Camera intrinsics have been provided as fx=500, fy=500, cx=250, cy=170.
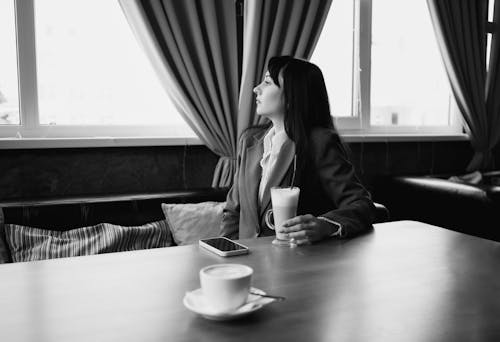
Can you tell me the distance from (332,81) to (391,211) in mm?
914

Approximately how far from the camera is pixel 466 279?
1054 mm

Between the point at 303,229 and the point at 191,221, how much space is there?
0.92m

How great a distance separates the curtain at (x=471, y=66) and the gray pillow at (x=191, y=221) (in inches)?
84.0

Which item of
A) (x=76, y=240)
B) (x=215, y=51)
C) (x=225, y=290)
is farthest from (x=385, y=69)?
(x=225, y=290)

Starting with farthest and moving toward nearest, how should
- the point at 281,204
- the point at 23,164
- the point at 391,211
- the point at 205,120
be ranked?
the point at 391,211 → the point at 205,120 → the point at 23,164 → the point at 281,204

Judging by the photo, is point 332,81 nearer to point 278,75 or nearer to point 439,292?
point 278,75

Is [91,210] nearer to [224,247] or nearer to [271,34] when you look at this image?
[224,247]

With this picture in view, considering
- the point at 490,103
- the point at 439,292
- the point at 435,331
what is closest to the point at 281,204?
the point at 439,292

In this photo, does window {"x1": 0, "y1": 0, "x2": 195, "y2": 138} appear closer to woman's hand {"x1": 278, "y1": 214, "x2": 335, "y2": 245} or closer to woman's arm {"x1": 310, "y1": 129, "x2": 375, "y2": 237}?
woman's arm {"x1": 310, "y1": 129, "x2": 375, "y2": 237}

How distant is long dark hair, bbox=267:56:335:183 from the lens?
1.76 metres

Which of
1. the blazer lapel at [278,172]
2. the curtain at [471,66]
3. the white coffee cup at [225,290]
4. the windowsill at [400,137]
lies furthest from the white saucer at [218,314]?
the curtain at [471,66]

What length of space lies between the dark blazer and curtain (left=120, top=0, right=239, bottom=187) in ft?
2.39

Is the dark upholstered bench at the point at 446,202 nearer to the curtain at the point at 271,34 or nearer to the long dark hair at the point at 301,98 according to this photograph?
the curtain at the point at 271,34

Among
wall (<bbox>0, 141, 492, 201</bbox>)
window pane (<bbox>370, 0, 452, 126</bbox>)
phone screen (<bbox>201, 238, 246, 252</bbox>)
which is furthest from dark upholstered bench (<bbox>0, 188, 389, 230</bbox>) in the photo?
window pane (<bbox>370, 0, 452, 126</bbox>)
